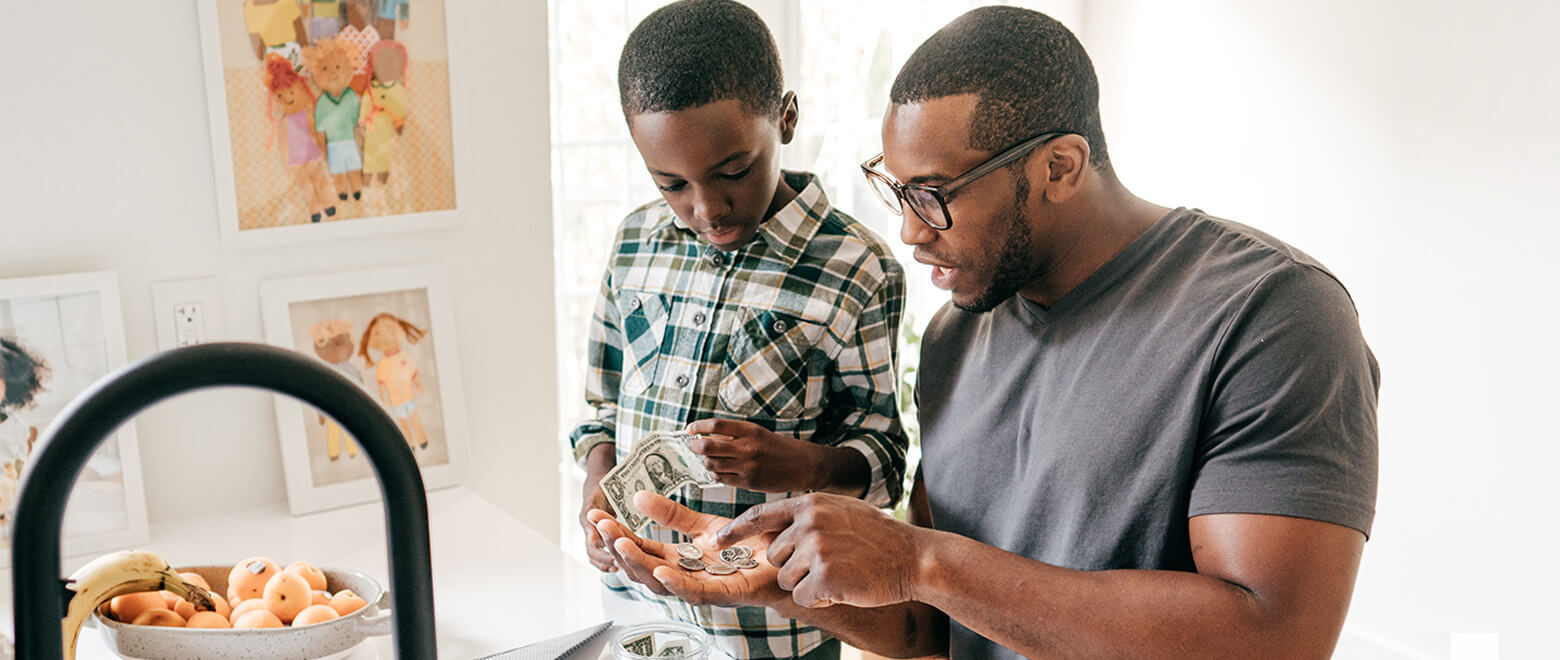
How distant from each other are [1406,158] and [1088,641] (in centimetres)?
227

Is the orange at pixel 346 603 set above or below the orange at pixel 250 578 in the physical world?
below

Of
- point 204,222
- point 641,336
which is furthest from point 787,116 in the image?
point 204,222

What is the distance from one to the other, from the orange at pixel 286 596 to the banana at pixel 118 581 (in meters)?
0.07

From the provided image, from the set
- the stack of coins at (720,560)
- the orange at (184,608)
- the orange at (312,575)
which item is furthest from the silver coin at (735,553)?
the orange at (184,608)

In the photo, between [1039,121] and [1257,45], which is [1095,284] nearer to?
[1039,121]

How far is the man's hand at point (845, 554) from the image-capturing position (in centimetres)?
116

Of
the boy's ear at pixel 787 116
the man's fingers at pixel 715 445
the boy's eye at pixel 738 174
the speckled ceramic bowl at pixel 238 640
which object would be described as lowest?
the speckled ceramic bowl at pixel 238 640

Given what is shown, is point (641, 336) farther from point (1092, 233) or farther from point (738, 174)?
point (1092, 233)

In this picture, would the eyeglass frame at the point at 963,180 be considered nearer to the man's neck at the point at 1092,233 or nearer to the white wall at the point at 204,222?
the man's neck at the point at 1092,233

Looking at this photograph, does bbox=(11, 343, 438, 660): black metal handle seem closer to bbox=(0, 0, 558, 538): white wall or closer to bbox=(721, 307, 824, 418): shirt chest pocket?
bbox=(721, 307, 824, 418): shirt chest pocket

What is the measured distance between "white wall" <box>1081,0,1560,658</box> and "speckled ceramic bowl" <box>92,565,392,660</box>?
8.57 feet

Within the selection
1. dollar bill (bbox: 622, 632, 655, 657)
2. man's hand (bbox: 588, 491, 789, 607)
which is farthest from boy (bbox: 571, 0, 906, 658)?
dollar bill (bbox: 622, 632, 655, 657)

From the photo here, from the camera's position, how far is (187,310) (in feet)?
6.31

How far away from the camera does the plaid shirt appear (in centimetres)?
160
